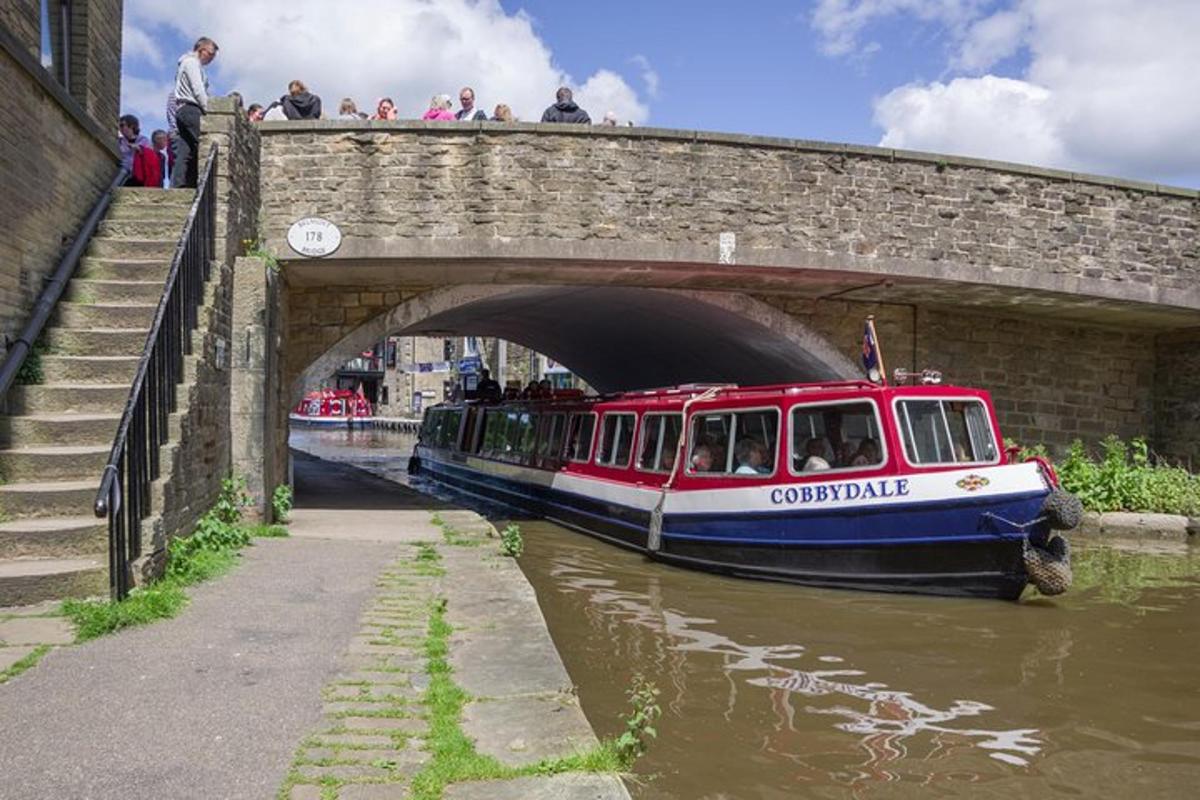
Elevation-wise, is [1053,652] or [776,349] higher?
[776,349]

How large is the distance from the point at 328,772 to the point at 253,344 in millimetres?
6333

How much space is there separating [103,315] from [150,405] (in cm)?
167

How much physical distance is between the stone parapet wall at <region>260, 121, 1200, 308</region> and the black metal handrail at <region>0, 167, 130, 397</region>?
7.69ft

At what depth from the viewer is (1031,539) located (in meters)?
7.50

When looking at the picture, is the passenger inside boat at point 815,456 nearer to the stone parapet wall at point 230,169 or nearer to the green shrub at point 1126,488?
the green shrub at point 1126,488

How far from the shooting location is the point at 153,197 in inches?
333

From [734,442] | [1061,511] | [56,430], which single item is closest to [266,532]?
[56,430]

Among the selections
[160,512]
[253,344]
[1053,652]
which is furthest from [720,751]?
[253,344]

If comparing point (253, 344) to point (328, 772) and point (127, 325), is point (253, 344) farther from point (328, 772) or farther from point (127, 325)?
point (328, 772)

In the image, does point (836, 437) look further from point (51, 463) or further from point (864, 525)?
point (51, 463)

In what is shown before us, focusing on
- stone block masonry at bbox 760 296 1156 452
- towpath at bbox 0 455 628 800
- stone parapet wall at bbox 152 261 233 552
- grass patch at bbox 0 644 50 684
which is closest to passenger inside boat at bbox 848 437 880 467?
towpath at bbox 0 455 628 800

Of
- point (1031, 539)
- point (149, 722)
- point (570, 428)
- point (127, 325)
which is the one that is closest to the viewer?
point (149, 722)

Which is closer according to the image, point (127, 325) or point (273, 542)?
point (127, 325)

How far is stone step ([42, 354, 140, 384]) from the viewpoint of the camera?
21.2 feet
